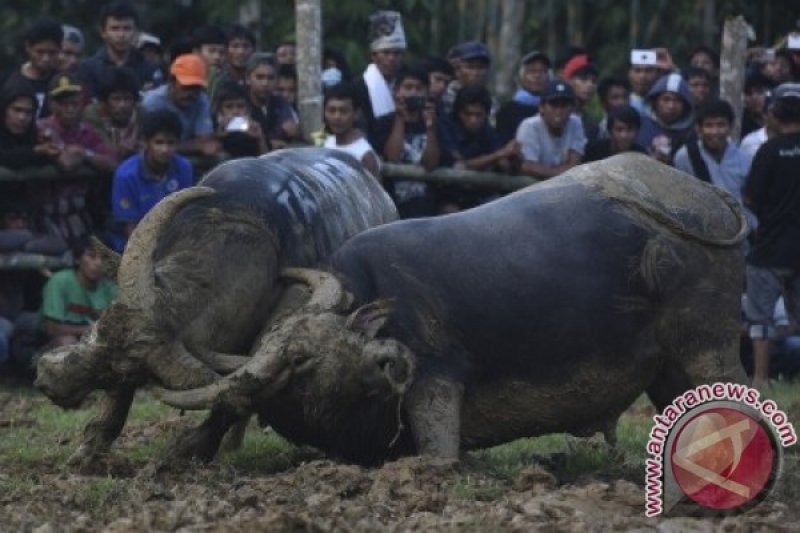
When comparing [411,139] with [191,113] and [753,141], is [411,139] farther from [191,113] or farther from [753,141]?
[753,141]

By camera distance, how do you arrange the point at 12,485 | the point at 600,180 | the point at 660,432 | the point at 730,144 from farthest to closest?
the point at 730,144 → the point at 600,180 → the point at 12,485 → the point at 660,432

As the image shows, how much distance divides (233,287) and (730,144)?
5.65 metres

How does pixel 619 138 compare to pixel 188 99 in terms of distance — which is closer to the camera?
pixel 188 99

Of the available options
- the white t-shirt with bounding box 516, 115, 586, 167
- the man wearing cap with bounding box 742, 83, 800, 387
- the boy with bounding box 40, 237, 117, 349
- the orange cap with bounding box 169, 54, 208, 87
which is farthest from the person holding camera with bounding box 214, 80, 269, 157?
the man wearing cap with bounding box 742, 83, 800, 387

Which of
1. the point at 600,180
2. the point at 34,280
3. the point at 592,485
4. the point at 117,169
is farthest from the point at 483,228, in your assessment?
the point at 34,280

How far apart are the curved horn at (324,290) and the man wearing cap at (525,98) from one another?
5285 mm

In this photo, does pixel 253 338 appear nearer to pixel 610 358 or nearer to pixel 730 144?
pixel 610 358

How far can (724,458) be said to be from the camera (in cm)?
742

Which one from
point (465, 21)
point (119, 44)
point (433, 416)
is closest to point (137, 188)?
point (119, 44)

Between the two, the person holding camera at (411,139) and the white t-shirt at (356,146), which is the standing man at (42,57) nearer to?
the white t-shirt at (356,146)

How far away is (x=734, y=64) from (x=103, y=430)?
24.6ft

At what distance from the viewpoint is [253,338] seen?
8.58 metres

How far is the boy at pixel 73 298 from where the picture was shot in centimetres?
1203

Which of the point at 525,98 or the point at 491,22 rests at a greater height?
the point at 525,98
